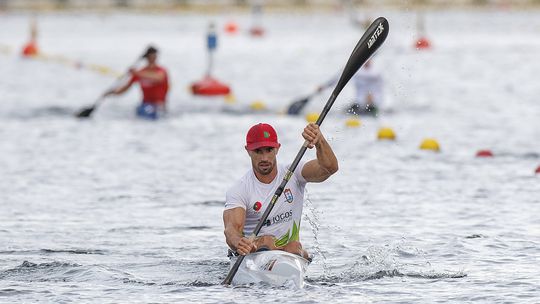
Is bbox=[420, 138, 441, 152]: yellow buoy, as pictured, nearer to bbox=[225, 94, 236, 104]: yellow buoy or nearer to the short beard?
bbox=[225, 94, 236, 104]: yellow buoy

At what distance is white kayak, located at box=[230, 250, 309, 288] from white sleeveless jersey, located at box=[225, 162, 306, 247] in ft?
1.27

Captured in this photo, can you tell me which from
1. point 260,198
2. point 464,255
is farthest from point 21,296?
point 464,255

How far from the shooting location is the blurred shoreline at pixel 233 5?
90438mm

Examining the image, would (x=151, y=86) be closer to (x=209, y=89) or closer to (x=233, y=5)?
(x=209, y=89)

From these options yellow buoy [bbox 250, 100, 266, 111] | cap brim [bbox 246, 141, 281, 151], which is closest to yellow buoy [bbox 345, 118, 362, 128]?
yellow buoy [bbox 250, 100, 266, 111]

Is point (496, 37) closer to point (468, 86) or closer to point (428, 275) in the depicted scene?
point (468, 86)

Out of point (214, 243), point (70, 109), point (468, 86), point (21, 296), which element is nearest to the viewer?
point (21, 296)

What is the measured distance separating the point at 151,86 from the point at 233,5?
70.6 meters

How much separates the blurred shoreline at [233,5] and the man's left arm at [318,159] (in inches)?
2972

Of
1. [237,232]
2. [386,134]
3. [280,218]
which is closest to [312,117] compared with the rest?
[386,134]

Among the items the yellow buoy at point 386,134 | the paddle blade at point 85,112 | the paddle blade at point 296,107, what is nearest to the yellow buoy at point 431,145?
the yellow buoy at point 386,134

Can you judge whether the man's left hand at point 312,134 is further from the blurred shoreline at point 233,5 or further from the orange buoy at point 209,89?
the blurred shoreline at point 233,5

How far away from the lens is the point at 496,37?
60.7 m

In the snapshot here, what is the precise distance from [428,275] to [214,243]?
2719 mm
